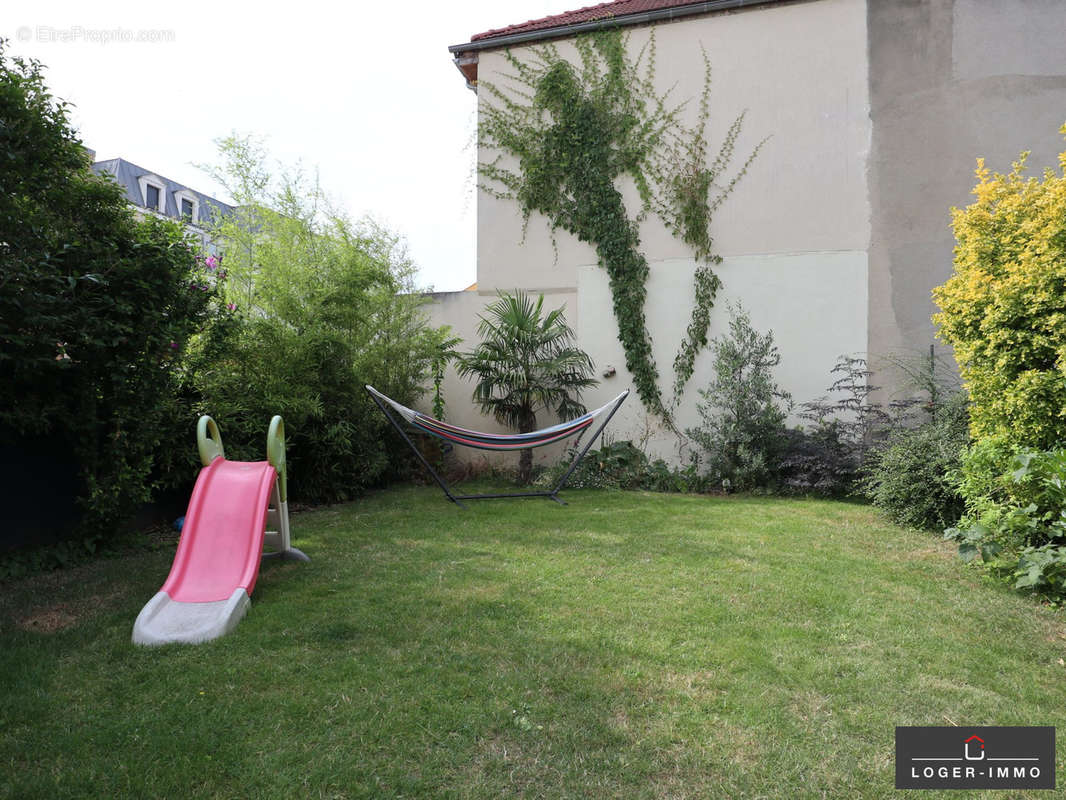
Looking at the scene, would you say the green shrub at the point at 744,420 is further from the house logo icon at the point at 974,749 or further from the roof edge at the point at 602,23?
the house logo icon at the point at 974,749

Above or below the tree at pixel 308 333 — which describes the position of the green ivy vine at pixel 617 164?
above

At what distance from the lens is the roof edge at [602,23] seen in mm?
6984

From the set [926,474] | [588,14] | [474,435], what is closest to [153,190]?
[588,14]

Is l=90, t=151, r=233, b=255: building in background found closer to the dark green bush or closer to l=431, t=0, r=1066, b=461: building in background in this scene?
l=431, t=0, r=1066, b=461: building in background

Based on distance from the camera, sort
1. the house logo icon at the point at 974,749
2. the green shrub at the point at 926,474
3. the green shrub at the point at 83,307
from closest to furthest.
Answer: the house logo icon at the point at 974,749 → the green shrub at the point at 83,307 → the green shrub at the point at 926,474

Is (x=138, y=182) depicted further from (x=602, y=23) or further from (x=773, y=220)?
(x=773, y=220)

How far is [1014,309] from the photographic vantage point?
3271mm

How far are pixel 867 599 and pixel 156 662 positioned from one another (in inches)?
119

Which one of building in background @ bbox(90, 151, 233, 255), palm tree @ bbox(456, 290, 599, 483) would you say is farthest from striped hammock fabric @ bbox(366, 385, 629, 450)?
building in background @ bbox(90, 151, 233, 255)

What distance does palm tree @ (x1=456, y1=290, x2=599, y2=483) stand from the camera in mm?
6426

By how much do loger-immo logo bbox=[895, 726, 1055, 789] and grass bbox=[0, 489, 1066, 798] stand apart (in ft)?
0.15

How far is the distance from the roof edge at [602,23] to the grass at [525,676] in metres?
6.23

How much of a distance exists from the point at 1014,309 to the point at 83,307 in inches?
194

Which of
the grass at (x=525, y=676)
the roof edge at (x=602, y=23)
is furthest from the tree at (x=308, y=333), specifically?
the roof edge at (x=602, y=23)
